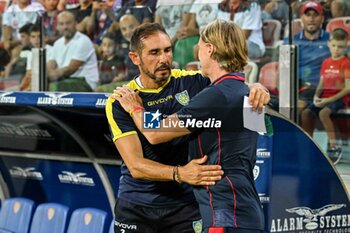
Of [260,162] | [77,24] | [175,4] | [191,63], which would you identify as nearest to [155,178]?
[260,162]

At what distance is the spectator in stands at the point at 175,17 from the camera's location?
293 inches

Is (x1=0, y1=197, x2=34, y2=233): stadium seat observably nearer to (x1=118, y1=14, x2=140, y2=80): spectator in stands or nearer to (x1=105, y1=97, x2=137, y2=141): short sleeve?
(x1=118, y1=14, x2=140, y2=80): spectator in stands

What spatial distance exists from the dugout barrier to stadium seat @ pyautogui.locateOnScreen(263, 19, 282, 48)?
1.34 m

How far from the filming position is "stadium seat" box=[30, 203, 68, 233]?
7.61 meters

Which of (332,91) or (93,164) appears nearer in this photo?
(332,91)

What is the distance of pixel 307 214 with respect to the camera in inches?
232

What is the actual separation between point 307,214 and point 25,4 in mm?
4772

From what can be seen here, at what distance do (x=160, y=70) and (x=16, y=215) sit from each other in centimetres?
390

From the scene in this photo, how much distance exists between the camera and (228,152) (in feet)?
13.0

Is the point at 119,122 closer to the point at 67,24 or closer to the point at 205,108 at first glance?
the point at 205,108

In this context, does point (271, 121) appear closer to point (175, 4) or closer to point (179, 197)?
point (179, 197)

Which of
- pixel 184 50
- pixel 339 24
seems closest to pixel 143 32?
pixel 339 24

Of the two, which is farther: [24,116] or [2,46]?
[2,46]

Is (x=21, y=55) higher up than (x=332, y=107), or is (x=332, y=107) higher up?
(x=21, y=55)
